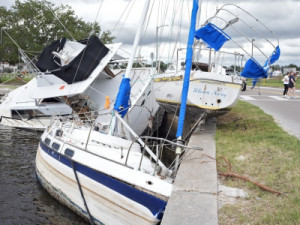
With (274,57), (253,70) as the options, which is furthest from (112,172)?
(274,57)

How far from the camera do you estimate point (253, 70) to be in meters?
9.62

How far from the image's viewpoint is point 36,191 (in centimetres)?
974

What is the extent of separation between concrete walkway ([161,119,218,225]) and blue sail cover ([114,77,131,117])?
2.01m

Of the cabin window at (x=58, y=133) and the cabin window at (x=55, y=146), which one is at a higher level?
the cabin window at (x=58, y=133)

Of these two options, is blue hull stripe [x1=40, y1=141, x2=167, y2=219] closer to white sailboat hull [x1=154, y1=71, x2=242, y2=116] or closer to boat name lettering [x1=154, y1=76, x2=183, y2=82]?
white sailboat hull [x1=154, y1=71, x2=242, y2=116]

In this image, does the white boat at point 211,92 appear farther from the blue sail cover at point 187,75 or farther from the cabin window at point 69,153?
the cabin window at point 69,153

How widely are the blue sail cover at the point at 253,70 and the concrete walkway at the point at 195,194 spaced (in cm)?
299

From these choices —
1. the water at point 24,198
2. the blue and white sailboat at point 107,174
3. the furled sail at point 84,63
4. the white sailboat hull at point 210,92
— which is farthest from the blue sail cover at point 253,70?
the furled sail at point 84,63

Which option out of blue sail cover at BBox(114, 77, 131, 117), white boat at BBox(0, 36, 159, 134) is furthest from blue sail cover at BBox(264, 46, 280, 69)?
white boat at BBox(0, 36, 159, 134)

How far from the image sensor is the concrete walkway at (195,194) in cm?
466

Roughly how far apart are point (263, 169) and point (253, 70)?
3898mm

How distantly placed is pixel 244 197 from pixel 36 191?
658 cm

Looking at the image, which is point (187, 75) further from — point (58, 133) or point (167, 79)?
point (167, 79)

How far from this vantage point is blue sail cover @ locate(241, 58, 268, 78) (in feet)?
31.1
